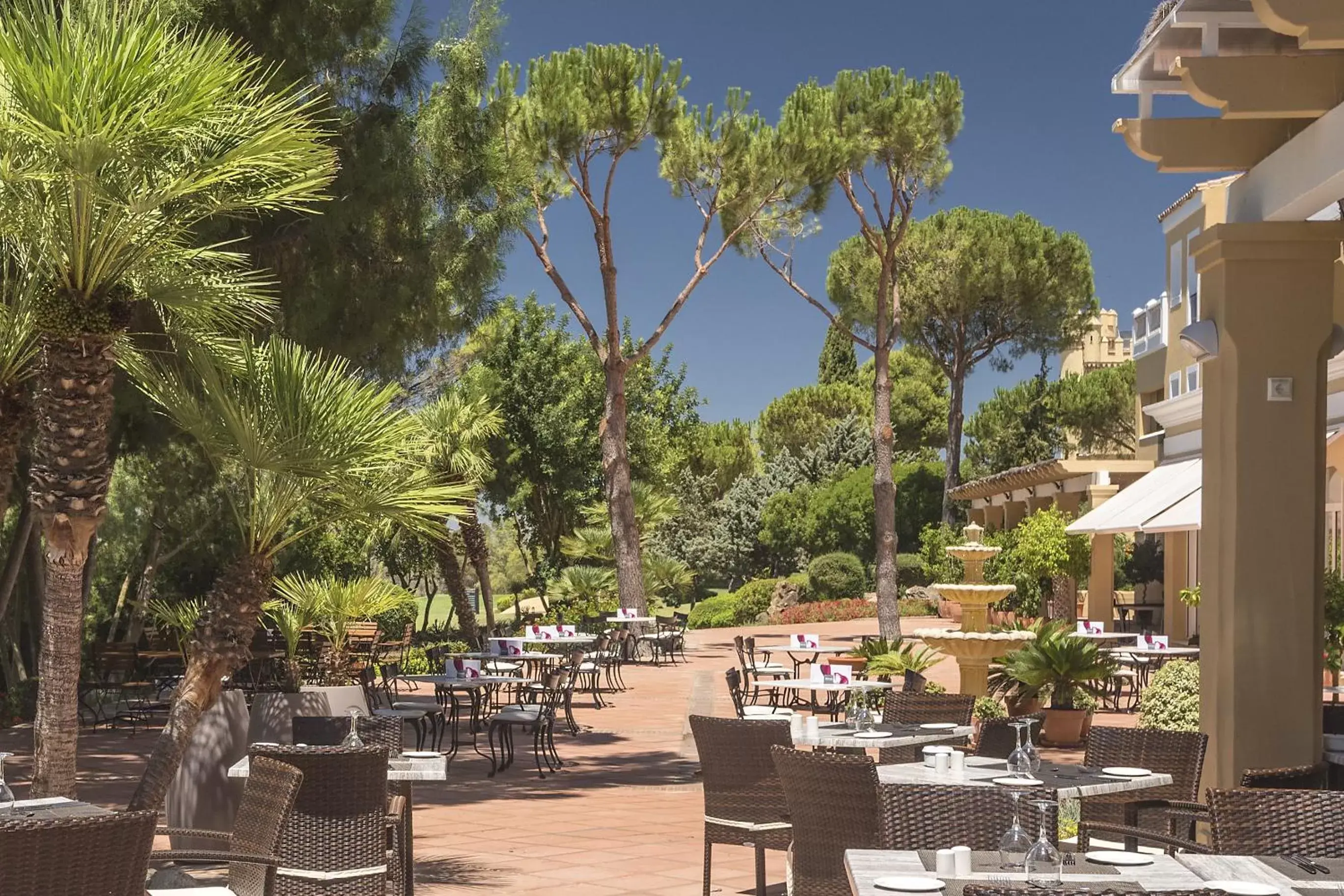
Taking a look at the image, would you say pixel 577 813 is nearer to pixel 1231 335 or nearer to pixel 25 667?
pixel 1231 335

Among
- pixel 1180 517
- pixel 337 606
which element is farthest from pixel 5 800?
pixel 1180 517

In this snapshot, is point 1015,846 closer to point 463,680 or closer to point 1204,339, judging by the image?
point 1204,339

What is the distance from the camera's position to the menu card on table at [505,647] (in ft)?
56.5

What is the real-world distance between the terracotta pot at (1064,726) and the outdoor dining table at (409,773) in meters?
7.30

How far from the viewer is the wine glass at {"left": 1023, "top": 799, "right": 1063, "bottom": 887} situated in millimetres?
3783

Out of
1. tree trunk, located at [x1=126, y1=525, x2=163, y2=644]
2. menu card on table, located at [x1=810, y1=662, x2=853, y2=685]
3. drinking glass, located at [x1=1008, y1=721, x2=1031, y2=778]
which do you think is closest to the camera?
drinking glass, located at [x1=1008, y1=721, x2=1031, y2=778]

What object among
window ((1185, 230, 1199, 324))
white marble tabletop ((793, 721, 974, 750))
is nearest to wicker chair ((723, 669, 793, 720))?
white marble tabletop ((793, 721, 974, 750))

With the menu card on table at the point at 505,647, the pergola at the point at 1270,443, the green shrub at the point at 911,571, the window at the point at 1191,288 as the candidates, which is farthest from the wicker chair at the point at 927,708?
the green shrub at the point at 911,571

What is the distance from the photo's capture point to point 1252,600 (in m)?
7.79

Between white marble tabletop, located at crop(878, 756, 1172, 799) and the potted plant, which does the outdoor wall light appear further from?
the potted plant

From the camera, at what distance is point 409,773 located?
641cm

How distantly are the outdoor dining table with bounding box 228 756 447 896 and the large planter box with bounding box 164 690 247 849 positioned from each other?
1535 millimetres

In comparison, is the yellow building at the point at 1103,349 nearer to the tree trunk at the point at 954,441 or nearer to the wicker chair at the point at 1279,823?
the tree trunk at the point at 954,441

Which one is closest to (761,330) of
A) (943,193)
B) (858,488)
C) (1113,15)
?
(1113,15)
